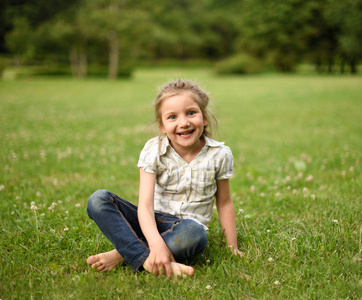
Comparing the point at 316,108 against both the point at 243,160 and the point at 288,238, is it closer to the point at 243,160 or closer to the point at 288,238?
the point at 243,160

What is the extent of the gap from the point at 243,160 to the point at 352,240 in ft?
11.5

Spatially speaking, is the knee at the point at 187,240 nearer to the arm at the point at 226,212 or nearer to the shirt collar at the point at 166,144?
the arm at the point at 226,212

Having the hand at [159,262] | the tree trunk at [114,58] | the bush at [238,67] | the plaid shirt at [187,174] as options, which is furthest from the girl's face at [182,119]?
the bush at [238,67]

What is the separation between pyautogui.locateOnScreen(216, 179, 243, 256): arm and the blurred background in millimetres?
16719

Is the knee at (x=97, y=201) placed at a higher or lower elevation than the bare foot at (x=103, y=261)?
higher

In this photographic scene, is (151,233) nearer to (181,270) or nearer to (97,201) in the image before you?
(181,270)

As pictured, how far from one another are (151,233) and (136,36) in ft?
117

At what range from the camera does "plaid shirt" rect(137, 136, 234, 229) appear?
273 centimetres

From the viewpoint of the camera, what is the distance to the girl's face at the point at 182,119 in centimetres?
268

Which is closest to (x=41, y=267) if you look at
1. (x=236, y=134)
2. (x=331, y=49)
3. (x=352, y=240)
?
(x=352, y=240)

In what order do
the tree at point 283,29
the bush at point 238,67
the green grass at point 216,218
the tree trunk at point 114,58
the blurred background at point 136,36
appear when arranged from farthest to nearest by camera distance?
the tree at point 283,29 < the bush at point 238,67 < the tree trunk at point 114,58 < the blurred background at point 136,36 < the green grass at point 216,218

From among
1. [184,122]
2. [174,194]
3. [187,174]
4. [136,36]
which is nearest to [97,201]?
[174,194]

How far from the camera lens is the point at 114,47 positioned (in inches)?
1449

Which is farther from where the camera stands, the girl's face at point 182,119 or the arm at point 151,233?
the girl's face at point 182,119
